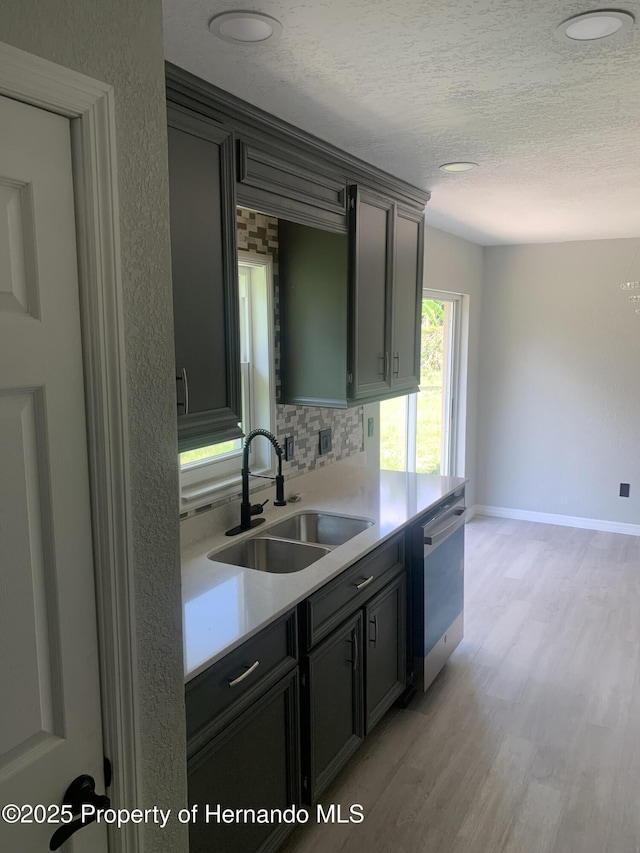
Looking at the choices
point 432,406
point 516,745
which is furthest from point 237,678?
point 432,406

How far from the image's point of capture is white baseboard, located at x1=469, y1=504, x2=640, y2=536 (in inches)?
209

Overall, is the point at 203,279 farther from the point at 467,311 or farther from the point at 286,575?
the point at 467,311

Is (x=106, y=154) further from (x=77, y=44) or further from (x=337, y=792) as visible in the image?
(x=337, y=792)

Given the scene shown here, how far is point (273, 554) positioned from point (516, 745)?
131cm

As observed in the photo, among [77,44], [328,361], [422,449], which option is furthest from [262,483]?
[422,449]

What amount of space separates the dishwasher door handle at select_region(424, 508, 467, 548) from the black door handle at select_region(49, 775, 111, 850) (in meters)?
1.84

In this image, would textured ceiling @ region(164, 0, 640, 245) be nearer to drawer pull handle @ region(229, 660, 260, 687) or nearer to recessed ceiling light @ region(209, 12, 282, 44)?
recessed ceiling light @ region(209, 12, 282, 44)

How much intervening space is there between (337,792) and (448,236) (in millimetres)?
3857

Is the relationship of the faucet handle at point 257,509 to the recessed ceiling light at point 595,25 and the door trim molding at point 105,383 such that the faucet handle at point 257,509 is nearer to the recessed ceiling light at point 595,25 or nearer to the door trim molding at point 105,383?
the door trim molding at point 105,383

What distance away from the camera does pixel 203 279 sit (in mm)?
1921

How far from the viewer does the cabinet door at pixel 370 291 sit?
276cm

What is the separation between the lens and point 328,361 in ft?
9.37

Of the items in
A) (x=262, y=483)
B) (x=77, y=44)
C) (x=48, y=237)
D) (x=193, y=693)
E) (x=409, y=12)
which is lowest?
(x=193, y=693)

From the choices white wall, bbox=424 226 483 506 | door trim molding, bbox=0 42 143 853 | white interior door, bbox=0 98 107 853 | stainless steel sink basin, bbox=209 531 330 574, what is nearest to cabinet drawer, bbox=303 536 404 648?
stainless steel sink basin, bbox=209 531 330 574
